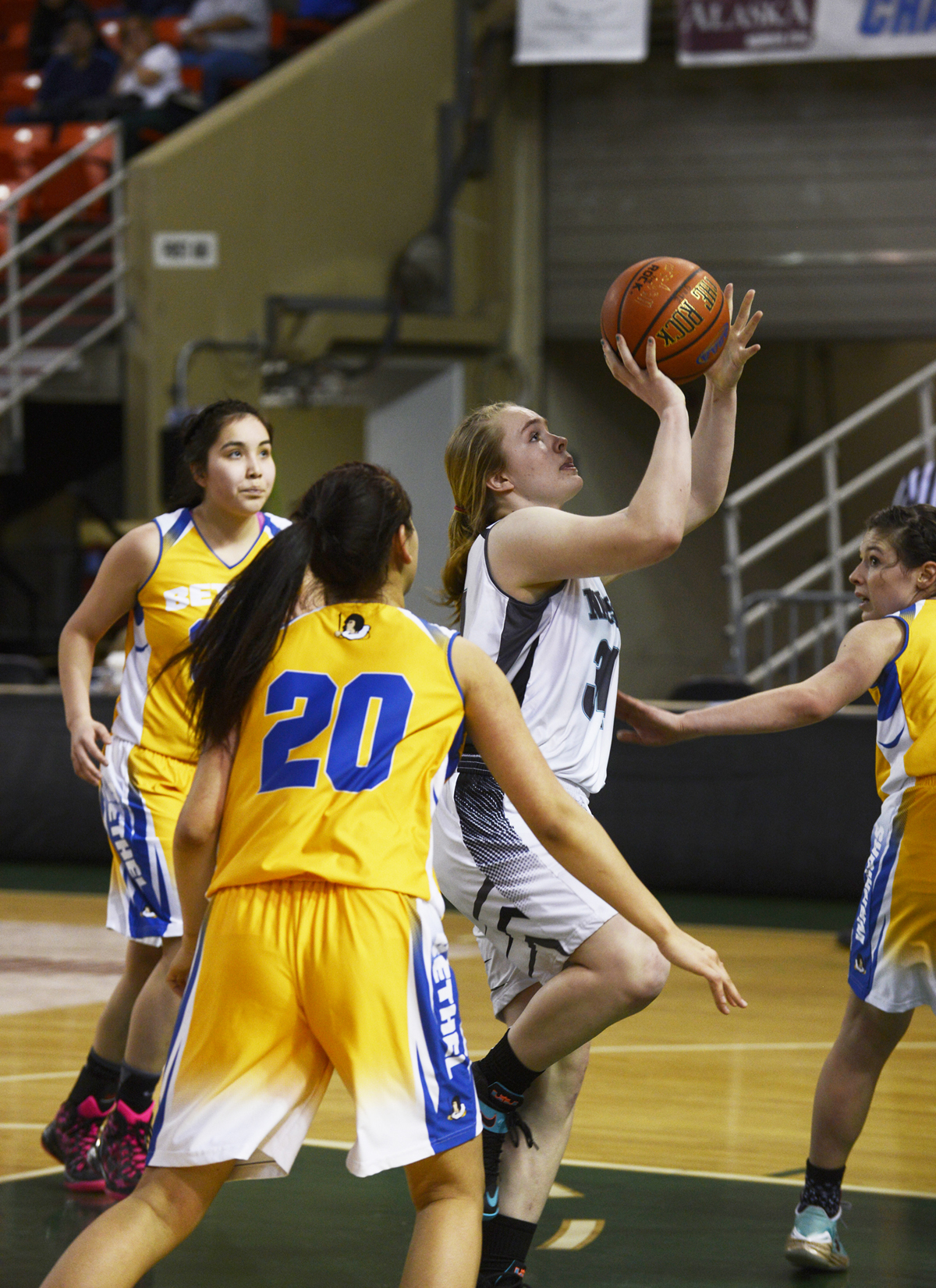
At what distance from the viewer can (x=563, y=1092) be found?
3.60 metres

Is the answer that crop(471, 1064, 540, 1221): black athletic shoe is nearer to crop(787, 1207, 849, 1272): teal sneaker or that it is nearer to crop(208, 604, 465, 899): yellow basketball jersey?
crop(787, 1207, 849, 1272): teal sneaker

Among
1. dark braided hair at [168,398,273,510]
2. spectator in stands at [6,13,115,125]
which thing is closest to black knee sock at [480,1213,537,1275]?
dark braided hair at [168,398,273,510]

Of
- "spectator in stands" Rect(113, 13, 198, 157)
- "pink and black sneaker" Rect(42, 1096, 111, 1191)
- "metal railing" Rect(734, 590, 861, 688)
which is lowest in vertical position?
"metal railing" Rect(734, 590, 861, 688)

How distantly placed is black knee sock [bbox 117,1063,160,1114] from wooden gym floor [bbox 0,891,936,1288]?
24 centimetres

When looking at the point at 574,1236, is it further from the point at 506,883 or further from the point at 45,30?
the point at 45,30

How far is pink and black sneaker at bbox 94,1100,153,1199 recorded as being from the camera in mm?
4211

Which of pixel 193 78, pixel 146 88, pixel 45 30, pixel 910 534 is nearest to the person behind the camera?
pixel 910 534

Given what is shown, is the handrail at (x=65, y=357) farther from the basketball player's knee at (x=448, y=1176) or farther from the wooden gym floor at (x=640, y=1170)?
the basketball player's knee at (x=448, y=1176)

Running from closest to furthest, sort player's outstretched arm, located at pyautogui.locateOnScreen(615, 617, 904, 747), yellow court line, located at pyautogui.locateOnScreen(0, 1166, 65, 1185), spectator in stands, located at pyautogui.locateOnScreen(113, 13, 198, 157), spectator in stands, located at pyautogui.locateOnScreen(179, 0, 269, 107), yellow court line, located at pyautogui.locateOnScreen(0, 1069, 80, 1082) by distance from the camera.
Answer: player's outstretched arm, located at pyautogui.locateOnScreen(615, 617, 904, 747), yellow court line, located at pyautogui.locateOnScreen(0, 1166, 65, 1185), yellow court line, located at pyautogui.locateOnScreen(0, 1069, 80, 1082), spectator in stands, located at pyautogui.locateOnScreen(113, 13, 198, 157), spectator in stands, located at pyautogui.locateOnScreen(179, 0, 269, 107)

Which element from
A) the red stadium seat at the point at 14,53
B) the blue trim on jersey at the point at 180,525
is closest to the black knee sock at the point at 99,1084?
the blue trim on jersey at the point at 180,525

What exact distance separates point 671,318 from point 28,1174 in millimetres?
2488

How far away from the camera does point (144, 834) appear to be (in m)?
4.34

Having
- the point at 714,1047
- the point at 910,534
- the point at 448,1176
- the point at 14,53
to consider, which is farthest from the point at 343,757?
the point at 14,53

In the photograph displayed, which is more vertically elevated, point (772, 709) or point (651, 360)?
point (651, 360)
